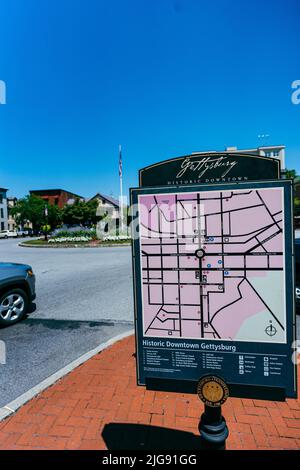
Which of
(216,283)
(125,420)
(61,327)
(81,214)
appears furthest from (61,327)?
(81,214)

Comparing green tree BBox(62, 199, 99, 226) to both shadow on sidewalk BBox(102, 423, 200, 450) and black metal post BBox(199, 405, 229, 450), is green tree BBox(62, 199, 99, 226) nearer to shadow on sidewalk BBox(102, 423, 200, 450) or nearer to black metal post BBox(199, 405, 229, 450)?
shadow on sidewalk BBox(102, 423, 200, 450)

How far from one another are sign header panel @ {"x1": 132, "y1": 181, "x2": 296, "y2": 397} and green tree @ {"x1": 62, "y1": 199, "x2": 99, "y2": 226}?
46.1 metres

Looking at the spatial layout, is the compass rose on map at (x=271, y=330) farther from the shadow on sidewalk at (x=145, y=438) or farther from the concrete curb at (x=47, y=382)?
the concrete curb at (x=47, y=382)

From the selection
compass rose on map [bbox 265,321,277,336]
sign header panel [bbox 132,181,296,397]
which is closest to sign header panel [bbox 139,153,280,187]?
sign header panel [bbox 132,181,296,397]

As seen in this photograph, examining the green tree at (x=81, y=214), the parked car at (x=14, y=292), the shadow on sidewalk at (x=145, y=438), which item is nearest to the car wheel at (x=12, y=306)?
the parked car at (x=14, y=292)

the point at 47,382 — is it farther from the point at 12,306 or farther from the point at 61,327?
the point at 12,306

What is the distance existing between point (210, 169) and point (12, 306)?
17.2ft

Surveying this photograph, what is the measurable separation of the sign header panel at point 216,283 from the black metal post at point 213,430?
291 millimetres

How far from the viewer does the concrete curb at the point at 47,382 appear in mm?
3064

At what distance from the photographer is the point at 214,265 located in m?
2.01

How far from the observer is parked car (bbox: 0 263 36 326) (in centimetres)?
547
